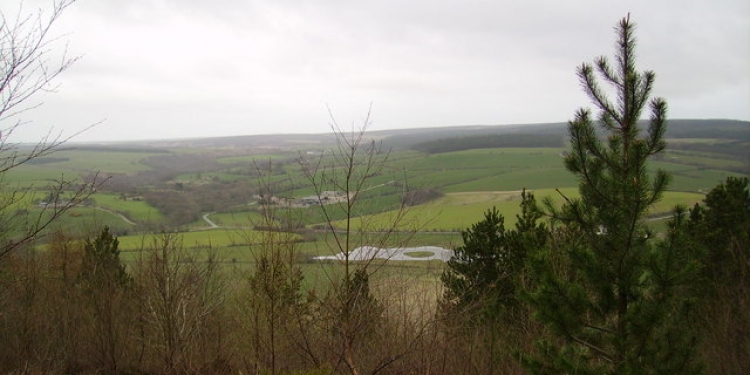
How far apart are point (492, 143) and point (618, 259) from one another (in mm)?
86053

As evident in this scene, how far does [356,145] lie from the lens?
16.0 feet

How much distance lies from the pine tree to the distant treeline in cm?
7349

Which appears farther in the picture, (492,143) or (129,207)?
(492,143)

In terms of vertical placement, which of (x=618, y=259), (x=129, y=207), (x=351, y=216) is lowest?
(x=129, y=207)

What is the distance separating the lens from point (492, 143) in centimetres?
8775

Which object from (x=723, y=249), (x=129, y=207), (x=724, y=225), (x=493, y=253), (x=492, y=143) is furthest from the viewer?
(x=492, y=143)

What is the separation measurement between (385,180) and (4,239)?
552 centimetres

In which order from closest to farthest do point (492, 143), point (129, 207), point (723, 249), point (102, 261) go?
point (102, 261)
point (723, 249)
point (129, 207)
point (492, 143)

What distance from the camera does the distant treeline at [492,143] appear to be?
82188 millimetres

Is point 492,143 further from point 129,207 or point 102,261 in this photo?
point 102,261

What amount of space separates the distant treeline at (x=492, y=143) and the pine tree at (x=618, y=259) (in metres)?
73.5

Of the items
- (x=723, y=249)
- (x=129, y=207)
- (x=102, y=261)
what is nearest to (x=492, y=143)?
(x=129, y=207)

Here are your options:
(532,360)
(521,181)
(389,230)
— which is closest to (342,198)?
(389,230)

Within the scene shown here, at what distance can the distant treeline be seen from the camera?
3236 inches
